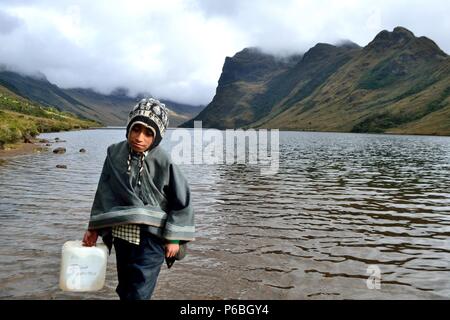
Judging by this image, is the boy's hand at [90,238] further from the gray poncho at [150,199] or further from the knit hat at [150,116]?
the knit hat at [150,116]

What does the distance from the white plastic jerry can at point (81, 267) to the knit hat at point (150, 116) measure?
1732mm

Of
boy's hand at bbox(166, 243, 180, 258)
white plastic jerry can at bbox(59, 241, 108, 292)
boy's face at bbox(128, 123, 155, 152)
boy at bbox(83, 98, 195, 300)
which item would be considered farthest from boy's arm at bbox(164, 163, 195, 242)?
white plastic jerry can at bbox(59, 241, 108, 292)

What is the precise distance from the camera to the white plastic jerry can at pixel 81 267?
5706mm

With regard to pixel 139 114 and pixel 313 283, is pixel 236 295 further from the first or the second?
pixel 139 114

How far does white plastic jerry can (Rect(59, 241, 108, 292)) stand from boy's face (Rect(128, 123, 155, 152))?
1533mm

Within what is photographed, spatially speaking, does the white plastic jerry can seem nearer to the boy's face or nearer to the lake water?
the boy's face

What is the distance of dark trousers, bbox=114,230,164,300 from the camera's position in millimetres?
5578

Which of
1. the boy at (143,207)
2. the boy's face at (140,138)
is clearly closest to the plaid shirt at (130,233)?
the boy at (143,207)

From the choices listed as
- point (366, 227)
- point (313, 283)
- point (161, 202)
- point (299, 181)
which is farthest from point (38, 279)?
point (299, 181)

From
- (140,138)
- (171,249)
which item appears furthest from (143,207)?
(140,138)

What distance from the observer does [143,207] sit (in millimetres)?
5609

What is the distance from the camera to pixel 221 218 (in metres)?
16.8

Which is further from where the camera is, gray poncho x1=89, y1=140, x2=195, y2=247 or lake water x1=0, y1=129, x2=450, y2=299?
lake water x1=0, y1=129, x2=450, y2=299
